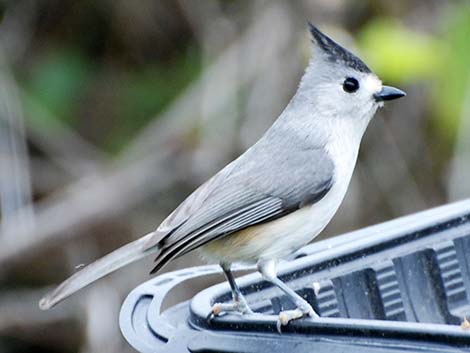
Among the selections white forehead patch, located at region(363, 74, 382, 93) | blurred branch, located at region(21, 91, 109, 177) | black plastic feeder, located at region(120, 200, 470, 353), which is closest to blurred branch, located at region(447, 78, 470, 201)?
white forehead patch, located at region(363, 74, 382, 93)

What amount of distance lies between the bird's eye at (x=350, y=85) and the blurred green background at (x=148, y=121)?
151 centimetres

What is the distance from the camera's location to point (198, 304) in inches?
114

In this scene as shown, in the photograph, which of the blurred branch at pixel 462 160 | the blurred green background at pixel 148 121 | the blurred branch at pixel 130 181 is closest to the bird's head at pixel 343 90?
the blurred branch at pixel 462 160

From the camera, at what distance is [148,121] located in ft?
21.1

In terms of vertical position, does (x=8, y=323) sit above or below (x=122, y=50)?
below

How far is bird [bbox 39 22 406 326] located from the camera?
3.17 m

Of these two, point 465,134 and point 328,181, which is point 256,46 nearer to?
point 465,134

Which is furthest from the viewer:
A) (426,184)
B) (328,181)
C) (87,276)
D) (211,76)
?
(426,184)

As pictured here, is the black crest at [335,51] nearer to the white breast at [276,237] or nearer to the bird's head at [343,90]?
the bird's head at [343,90]

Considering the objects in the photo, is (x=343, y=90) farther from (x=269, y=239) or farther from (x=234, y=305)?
(x=234, y=305)

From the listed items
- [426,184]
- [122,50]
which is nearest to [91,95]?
[122,50]

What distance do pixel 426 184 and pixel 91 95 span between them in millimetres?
2125

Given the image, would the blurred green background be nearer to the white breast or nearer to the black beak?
the black beak

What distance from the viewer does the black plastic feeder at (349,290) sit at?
2.78 meters
